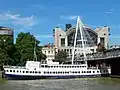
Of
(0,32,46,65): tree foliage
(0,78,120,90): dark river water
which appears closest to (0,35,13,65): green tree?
(0,32,46,65): tree foliage

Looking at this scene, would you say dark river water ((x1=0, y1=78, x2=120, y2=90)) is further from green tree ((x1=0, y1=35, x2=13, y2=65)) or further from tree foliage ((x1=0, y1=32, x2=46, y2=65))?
tree foliage ((x1=0, y1=32, x2=46, y2=65))

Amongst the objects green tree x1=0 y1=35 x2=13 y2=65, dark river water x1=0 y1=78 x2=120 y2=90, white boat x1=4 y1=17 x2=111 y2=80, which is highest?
green tree x1=0 y1=35 x2=13 y2=65

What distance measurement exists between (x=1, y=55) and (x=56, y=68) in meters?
28.2

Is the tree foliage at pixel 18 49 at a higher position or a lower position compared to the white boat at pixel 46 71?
higher

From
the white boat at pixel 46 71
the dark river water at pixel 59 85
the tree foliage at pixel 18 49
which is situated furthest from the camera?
the tree foliage at pixel 18 49

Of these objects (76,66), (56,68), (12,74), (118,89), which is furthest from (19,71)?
(118,89)

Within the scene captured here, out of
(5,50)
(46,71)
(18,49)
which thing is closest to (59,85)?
(46,71)

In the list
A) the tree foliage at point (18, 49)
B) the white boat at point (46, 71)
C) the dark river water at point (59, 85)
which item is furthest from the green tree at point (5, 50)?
the dark river water at point (59, 85)

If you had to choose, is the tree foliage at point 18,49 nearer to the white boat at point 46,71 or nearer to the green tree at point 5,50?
the green tree at point 5,50

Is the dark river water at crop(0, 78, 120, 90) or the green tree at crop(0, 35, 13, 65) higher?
the green tree at crop(0, 35, 13, 65)

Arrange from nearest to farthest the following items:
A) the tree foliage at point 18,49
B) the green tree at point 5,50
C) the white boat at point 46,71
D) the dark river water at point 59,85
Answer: the dark river water at point 59,85, the white boat at point 46,71, the green tree at point 5,50, the tree foliage at point 18,49

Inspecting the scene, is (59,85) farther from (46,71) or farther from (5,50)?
(5,50)

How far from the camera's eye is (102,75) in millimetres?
143375

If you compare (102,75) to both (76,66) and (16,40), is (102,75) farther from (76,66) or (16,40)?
(16,40)
